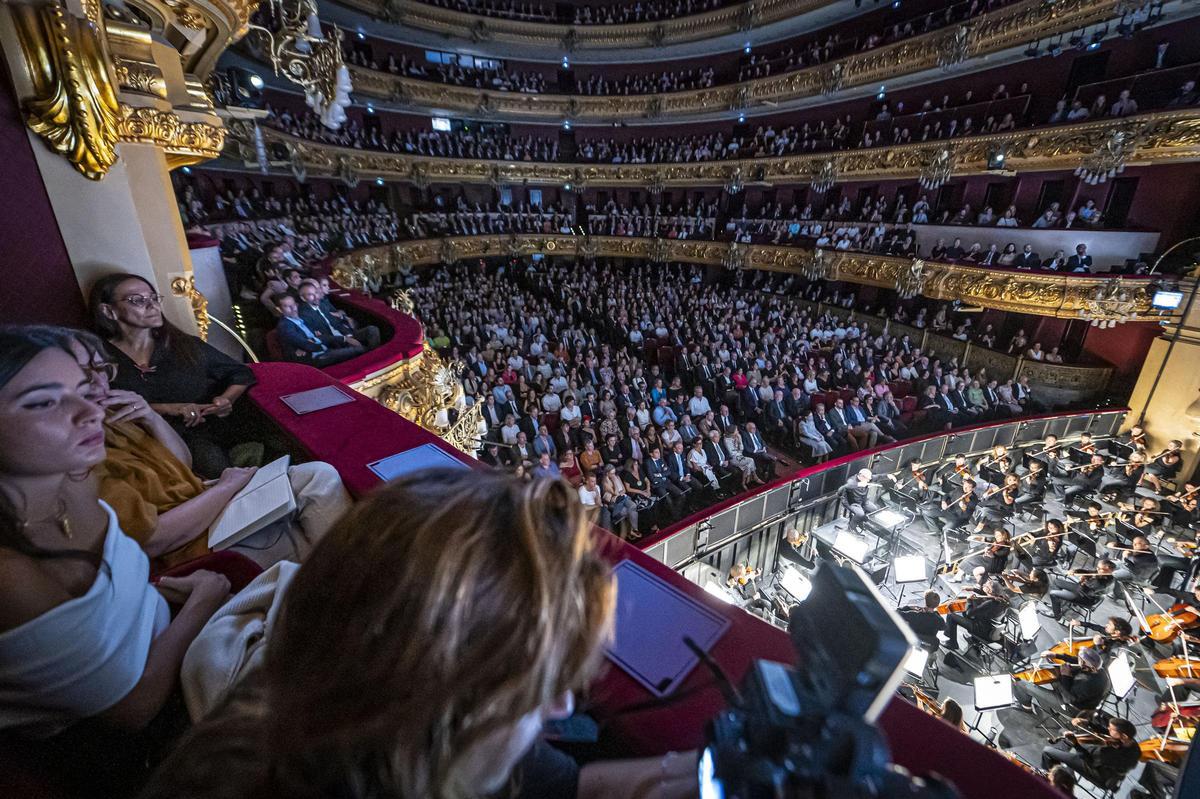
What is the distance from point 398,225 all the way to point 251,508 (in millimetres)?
18335

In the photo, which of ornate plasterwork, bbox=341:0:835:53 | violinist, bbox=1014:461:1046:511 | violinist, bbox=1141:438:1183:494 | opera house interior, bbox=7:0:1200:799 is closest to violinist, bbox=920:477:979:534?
opera house interior, bbox=7:0:1200:799

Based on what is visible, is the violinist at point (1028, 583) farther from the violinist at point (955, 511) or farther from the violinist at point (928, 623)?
the violinist at point (955, 511)

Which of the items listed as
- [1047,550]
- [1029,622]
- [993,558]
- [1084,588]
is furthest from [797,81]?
[1029,622]

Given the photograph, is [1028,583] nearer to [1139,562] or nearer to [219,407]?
[1139,562]

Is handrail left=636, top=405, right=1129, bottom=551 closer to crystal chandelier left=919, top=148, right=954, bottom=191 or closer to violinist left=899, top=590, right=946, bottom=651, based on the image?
violinist left=899, top=590, right=946, bottom=651

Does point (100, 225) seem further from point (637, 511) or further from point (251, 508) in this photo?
point (637, 511)

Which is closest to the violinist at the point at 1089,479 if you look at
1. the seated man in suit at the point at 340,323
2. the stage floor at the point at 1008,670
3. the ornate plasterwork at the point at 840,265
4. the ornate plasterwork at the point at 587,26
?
the stage floor at the point at 1008,670

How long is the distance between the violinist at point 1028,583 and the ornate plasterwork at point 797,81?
1095 cm

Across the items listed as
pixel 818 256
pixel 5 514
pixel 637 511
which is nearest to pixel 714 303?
pixel 818 256

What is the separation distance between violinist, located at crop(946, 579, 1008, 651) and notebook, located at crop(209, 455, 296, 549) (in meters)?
6.75

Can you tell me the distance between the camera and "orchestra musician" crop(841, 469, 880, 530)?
7.21m

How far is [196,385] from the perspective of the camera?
2.40 m

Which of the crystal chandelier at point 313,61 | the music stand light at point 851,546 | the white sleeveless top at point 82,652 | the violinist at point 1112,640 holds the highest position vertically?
the crystal chandelier at point 313,61

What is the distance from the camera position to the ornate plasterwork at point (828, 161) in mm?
9062
